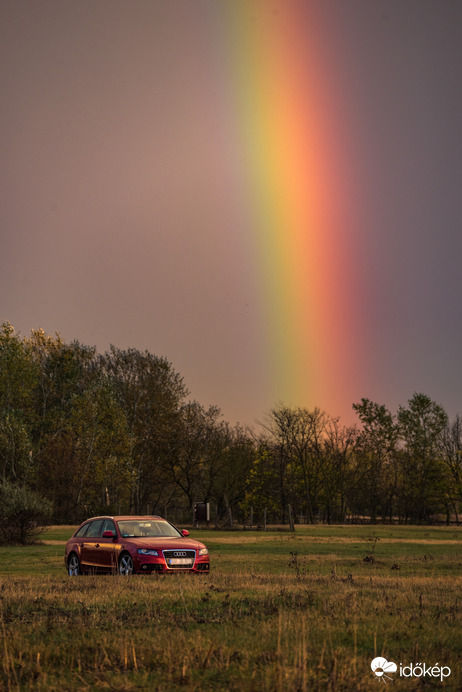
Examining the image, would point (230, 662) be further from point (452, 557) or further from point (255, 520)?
point (255, 520)

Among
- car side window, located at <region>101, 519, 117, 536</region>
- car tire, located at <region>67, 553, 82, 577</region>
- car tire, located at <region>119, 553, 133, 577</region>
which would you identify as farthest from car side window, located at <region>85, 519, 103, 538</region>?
car tire, located at <region>119, 553, 133, 577</region>

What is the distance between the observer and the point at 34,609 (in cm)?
1105

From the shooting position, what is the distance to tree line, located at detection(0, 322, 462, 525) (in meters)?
57.3

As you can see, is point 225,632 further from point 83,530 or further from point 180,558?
point 83,530

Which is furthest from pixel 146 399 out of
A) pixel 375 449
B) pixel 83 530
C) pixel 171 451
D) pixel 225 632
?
pixel 225 632

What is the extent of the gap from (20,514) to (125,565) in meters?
15.7

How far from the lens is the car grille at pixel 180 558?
663 inches

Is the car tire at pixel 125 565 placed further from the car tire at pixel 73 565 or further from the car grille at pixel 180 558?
the car tire at pixel 73 565

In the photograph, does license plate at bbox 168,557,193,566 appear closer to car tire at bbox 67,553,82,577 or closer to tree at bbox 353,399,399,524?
car tire at bbox 67,553,82,577

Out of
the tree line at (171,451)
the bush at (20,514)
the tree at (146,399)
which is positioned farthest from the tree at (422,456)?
the bush at (20,514)

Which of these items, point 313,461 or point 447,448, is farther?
point 447,448

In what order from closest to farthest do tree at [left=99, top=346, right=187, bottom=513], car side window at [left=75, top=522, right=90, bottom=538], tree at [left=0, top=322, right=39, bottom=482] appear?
car side window at [left=75, top=522, right=90, bottom=538], tree at [left=0, top=322, right=39, bottom=482], tree at [left=99, top=346, right=187, bottom=513]

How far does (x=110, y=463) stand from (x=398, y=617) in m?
48.0

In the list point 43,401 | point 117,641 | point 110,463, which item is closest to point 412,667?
point 117,641
